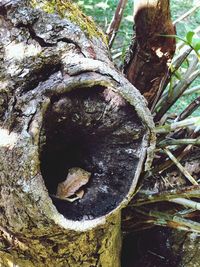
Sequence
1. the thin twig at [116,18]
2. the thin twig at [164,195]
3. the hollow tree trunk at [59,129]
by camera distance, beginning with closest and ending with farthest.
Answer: the hollow tree trunk at [59,129]
the thin twig at [164,195]
the thin twig at [116,18]

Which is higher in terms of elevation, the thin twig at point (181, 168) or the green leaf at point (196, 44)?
the green leaf at point (196, 44)

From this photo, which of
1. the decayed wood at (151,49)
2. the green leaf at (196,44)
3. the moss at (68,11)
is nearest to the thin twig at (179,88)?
the decayed wood at (151,49)

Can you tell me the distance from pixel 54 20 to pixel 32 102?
0.18 metres

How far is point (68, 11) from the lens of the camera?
772 mm

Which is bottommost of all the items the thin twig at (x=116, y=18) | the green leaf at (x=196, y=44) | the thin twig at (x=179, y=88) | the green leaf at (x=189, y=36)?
the thin twig at (x=179, y=88)

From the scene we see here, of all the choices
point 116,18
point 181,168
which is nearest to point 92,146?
point 181,168

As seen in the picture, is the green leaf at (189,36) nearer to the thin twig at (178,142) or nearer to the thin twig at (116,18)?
the thin twig at (178,142)

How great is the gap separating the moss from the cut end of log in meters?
0.16

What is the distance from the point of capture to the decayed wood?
0.83 metres

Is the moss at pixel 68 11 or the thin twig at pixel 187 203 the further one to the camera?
the thin twig at pixel 187 203

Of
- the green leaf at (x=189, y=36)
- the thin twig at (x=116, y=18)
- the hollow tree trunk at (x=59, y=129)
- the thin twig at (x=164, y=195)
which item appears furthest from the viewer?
the thin twig at (x=116, y=18)

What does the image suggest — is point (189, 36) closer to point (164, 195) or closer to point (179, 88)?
point (179, 88)

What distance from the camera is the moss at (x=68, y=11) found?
2.43 ft

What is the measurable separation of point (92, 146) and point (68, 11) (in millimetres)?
266
